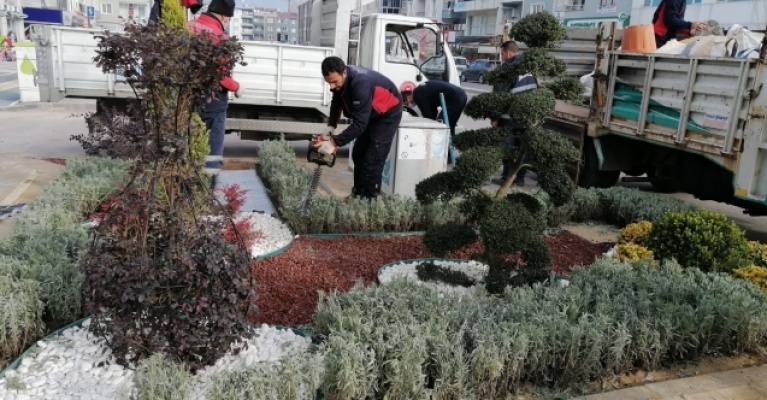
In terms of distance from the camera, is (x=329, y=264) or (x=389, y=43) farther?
(x=389, y=43)

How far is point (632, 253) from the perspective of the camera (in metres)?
4.88

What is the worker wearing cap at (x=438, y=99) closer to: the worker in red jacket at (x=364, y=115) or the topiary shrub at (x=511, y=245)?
the worker in red jacket at (x=364, y=115)

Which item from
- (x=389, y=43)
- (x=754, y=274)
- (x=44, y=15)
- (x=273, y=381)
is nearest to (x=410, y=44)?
(x=389, y=43)

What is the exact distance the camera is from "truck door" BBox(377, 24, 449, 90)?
10055 millimetres

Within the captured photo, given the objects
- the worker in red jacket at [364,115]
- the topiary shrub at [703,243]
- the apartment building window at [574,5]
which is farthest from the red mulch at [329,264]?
the apartment building window at [574,5]

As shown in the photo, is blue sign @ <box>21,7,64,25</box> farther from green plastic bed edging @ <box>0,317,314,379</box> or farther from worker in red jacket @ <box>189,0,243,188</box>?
green plastic bed edging @ <box>0,317,314,379</box>

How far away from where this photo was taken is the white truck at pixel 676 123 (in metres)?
5.77

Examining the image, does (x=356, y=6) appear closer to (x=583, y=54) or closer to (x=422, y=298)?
(x=583, y=54)

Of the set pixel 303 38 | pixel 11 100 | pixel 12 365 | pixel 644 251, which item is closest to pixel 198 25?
pixel 12 365

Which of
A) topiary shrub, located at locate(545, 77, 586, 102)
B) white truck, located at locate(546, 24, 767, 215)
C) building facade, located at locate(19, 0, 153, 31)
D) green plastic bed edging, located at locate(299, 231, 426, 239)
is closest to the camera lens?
topiary shrub, located at locate(545, 77, 586, 102)

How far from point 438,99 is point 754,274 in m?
5.20

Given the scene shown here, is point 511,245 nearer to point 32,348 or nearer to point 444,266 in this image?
point 444,266

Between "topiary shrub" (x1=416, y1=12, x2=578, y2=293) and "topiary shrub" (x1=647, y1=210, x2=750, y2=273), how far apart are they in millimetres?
1322

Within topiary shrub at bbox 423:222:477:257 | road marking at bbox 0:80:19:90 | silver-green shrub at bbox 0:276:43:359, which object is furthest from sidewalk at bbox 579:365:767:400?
road marking at bbox 0:80:19:90
